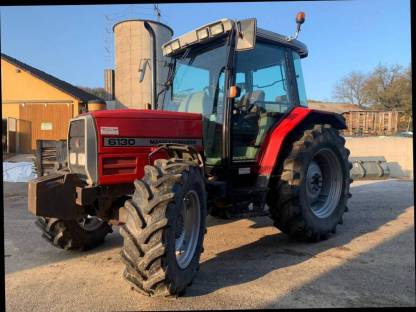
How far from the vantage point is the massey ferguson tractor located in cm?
320

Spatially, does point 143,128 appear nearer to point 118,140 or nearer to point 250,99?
point 118,140

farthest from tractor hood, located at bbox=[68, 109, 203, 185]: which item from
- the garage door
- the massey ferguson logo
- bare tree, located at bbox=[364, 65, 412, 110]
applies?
bare tree, located at bbox=[364, 65, 412, 110]

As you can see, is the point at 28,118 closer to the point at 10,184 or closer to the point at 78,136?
the point at 10,184

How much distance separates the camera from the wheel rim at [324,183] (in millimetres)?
5121

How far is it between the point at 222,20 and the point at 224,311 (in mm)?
3001

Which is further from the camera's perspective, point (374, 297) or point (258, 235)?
→ point (258, 235)

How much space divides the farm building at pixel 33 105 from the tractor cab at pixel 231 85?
57.2ft

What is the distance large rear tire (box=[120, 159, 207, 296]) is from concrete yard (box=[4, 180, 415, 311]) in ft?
0.61

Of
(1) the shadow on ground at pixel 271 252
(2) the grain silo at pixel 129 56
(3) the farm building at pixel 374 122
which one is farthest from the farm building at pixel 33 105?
(1) the shadow on ground at pixel 271 252

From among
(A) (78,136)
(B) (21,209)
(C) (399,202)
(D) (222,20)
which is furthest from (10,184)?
(C) (399,202)

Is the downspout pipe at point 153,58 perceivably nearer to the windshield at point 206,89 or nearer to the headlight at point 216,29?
the windshield at point 206,89

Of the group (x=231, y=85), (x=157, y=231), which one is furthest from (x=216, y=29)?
(x=157, y=231)

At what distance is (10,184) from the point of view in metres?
11.4

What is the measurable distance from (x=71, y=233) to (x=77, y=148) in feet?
3.58
